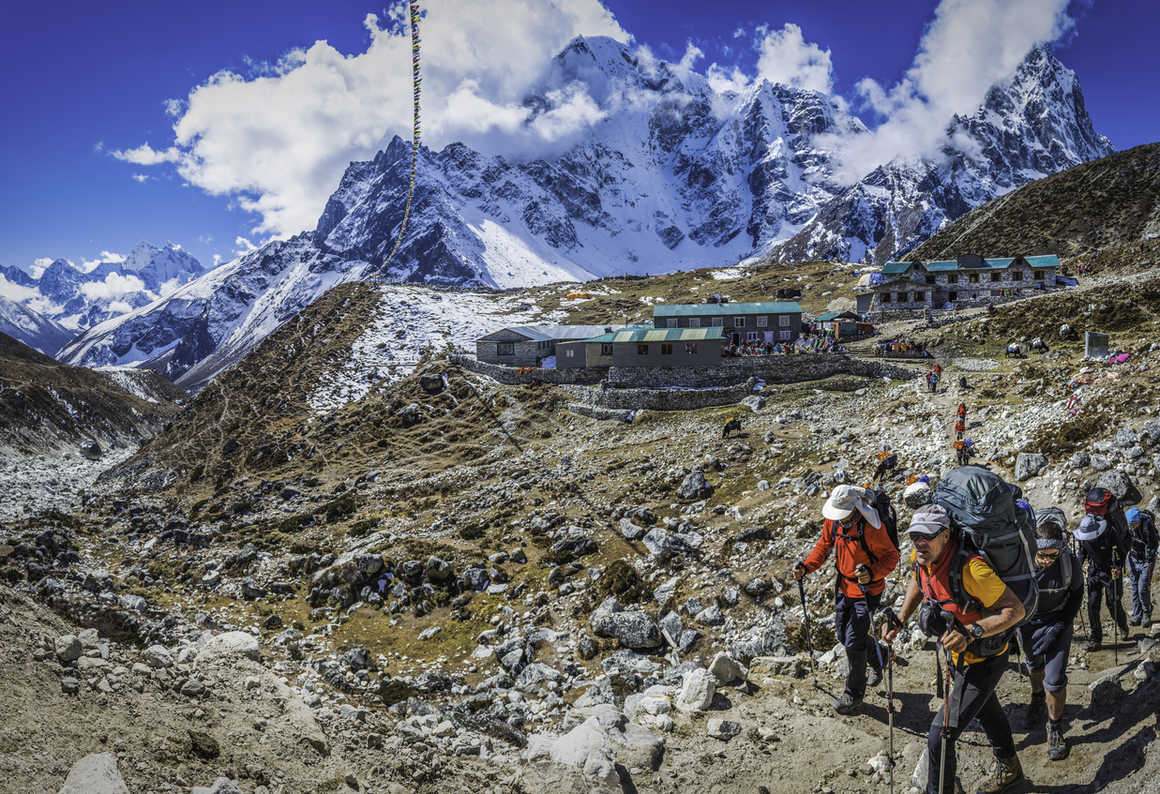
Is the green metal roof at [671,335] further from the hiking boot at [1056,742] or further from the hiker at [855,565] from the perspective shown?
the hiking boot at [1056,742]

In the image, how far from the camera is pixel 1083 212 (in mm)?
96938

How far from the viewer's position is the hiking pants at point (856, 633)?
8.14 metres

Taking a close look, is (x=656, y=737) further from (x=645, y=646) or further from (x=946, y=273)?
(x=946, y=273)

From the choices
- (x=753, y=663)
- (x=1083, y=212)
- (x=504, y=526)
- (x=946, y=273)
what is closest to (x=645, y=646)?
(x=753, y=663)

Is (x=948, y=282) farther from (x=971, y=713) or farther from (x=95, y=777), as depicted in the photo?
(x=95, y=777)

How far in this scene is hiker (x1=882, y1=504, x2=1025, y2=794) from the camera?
5551mm

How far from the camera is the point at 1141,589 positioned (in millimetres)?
8516

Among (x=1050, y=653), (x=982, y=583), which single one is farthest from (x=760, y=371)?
(x=982, y=583)

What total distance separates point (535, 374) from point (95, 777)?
4216cm

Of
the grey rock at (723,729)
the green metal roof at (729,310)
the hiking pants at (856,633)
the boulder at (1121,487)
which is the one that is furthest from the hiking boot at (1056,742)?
the green metal roof at (729,310)

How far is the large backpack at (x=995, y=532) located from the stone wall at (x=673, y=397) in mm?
30243

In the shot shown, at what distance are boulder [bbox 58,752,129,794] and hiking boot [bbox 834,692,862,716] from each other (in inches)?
344

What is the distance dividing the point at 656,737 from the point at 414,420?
4247 cm

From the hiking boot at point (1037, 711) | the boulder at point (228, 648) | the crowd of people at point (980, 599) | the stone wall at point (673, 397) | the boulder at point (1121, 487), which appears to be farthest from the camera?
the stone wall at point (673, 397)
